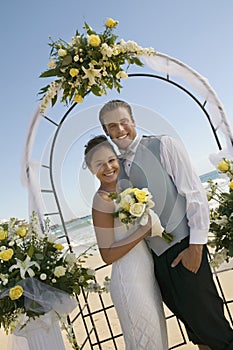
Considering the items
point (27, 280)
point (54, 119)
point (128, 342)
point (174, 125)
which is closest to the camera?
point (27, 280)

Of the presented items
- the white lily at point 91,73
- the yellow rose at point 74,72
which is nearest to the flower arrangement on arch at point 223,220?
the white lily at point 91,73

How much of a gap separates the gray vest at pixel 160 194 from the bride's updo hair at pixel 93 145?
0.22 m

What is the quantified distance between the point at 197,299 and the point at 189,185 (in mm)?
682

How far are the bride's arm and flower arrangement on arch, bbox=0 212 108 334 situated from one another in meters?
0.25

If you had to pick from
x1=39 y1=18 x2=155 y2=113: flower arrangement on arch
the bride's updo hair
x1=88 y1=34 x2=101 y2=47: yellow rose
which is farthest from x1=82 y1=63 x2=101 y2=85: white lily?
the bride's updo hair

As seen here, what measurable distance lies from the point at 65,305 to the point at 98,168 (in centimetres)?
86

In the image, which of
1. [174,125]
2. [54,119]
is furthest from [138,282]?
[54,119]

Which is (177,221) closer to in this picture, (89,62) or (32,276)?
(32,276)

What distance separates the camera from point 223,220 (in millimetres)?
2986

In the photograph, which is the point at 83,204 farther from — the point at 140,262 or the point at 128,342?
the point at 128,342

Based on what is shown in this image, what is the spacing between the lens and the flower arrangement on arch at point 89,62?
304 centimetres

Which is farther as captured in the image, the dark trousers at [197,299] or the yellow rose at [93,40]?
the yellow rose at [93,40]

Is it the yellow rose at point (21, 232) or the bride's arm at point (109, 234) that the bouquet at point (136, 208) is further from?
the yellow rose at point (21, 232)

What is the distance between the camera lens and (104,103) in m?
2.97
